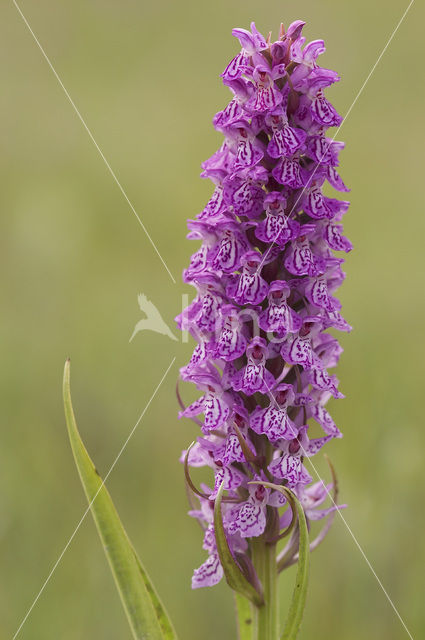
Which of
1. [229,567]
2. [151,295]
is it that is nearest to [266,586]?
[229,567]

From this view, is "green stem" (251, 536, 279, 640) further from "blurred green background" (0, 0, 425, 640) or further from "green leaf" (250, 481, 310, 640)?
"blurred green background" (0, 0, 425, 640)

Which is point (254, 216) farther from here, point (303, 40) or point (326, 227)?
point (303, 40)

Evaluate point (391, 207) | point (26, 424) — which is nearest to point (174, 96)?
point (391, 207)

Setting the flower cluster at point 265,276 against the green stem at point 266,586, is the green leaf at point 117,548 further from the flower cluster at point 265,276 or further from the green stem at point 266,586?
the green stem at point 266,586

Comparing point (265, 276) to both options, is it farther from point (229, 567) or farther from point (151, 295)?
point (151, 295)

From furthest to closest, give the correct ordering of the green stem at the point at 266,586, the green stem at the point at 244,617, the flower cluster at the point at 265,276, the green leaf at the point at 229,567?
the green stem at the point at 244,617, the green stem at the point at 266,586, the flower cluster at the point at 265,276, the green leaf at the point at 229,567

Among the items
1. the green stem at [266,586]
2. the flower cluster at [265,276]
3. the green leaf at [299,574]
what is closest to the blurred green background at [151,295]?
the green stem at [266,586]
